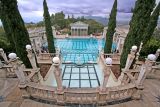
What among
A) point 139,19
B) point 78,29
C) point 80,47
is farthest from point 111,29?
point 78,29

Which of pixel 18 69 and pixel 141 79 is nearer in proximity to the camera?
pixel 18 69

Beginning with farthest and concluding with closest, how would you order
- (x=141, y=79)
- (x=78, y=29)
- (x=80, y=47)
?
(x=78, y=29), (x=80, y=47), (x=141, y=79)

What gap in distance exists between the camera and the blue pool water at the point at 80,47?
957 inches

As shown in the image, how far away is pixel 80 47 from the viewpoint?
1265 inches

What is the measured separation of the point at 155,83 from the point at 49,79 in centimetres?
872

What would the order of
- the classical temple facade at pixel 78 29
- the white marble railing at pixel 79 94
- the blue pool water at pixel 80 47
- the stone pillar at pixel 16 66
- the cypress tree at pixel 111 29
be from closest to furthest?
the stone pillar at pixel 16 66 < the white marble railing at pixel 79 94 < the cypress tree at pixel 111 29 < the blue pool water at pixel 80 47 < the classical temple facade at pixel 78 29

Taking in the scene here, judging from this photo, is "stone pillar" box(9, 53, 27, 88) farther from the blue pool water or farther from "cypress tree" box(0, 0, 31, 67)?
the blue pool water

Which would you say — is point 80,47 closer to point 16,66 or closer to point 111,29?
point 111,29

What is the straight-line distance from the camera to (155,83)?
32.3 feet

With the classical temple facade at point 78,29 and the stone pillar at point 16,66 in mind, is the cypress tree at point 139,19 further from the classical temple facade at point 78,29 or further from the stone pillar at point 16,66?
the classical temple facade at point 78,29

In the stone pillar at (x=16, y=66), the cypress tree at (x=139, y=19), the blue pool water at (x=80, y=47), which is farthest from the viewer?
the blue pool water at (x=80, y=47)

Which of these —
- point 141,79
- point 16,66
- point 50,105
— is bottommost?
point 50,105

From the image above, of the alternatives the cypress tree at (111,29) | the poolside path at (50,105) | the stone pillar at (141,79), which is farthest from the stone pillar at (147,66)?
the cypress tree at (111,29)

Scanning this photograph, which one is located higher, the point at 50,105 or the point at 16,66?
the point at 16,66
